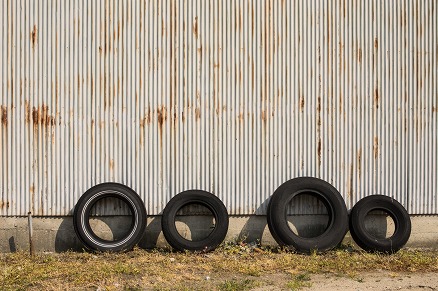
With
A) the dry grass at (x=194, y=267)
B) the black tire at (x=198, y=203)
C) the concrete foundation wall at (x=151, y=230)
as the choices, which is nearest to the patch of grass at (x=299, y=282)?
the dry grass at (x=194, y=267)

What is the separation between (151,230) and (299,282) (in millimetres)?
3531

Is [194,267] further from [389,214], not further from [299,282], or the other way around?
[389,214]

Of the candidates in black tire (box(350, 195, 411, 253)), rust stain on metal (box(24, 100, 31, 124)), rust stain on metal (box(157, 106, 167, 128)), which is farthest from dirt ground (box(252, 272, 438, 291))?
rust stain on metal (box(24, 100, 31, 124))

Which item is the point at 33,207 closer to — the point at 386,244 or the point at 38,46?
the point at 38,46

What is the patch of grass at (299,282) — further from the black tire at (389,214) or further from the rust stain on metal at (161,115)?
the rust stain on metal at (161,115)

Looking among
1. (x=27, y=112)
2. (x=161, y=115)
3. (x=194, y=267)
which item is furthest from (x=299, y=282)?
(x=27, y=112)

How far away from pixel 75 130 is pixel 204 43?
296cm

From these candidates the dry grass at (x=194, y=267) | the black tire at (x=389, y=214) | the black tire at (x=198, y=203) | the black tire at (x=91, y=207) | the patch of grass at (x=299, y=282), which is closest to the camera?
the patch of grass at (x=299, y=282)

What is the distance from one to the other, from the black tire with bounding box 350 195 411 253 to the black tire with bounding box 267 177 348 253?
22cm

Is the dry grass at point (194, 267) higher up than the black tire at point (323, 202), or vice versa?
the black tire at point (323, 202)

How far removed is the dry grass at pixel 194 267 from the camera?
10555mm

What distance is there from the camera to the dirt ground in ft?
34.4

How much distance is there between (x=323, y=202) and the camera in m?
13.2

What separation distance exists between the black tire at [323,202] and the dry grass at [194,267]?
0.21 m
